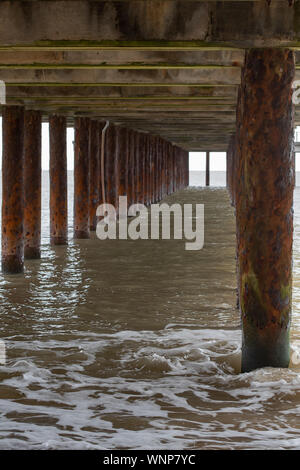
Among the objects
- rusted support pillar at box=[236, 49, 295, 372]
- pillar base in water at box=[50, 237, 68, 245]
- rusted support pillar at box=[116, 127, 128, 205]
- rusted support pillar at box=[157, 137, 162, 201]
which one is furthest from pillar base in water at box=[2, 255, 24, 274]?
rusted support pillar at box=[157, 137, 162, 201]

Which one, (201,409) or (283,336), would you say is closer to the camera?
(201,409)

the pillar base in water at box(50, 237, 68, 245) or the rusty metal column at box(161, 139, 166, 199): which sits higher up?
the rusty metal column at box(161, 139, 166, 199)

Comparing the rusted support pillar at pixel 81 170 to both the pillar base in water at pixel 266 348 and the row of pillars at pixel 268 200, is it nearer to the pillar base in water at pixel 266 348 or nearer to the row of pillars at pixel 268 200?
the row of pillars at pixel 268 200

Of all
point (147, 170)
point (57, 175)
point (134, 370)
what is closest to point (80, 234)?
point (57, 175)

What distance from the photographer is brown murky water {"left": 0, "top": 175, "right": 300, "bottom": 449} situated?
14.0 feet

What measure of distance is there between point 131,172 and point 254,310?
16038mm

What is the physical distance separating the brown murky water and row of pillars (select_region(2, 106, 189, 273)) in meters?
0.89

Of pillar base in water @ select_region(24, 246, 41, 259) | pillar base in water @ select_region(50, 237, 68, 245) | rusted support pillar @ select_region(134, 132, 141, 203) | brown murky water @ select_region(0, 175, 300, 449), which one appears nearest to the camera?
brown murky water @ select_region(0, 175, 300, 449)

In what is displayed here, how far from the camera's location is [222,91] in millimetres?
9328

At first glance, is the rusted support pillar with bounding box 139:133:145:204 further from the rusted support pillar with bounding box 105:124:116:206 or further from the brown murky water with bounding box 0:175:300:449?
the brown murky water with bounding box 0:175:300:449

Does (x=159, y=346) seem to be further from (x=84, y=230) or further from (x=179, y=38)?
(x=84, y=230)

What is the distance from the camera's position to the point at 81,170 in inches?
559

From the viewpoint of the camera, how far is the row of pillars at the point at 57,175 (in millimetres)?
10086
